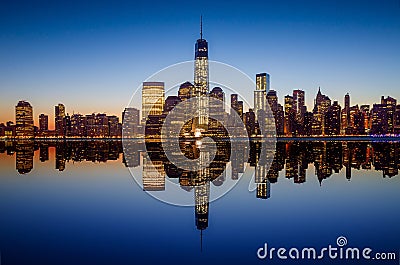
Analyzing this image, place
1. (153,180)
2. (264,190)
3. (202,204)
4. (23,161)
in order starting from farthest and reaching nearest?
1. (23,161)
2. (153,180)
3. (264,190)
4. (202,204)

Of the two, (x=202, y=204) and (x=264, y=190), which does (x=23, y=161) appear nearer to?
(x=264, y=190)

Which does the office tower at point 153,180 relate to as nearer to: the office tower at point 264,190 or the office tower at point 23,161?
the office tower at point 264,190

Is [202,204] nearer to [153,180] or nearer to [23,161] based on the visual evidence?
[153,180]

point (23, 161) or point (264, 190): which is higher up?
point (23, 161)

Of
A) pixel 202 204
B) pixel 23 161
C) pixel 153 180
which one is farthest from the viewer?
pixel 23 161

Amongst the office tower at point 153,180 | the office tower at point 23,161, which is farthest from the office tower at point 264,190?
the office tower at point 23,161

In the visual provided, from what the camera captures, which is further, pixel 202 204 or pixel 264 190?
pixel 264 190

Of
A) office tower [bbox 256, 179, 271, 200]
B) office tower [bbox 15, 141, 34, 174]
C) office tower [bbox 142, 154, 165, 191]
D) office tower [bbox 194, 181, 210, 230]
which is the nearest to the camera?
office tower [bbox 194, 181, 210, 230]

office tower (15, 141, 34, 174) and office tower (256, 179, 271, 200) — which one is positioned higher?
office tower (15, 141, 34, 174)

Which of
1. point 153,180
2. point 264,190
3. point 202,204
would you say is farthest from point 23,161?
point 202,204

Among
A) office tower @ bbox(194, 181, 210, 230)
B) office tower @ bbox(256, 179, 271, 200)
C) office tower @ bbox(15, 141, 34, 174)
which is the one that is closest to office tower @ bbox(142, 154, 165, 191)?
office tower @ bbox(194, 181, 210, 230)

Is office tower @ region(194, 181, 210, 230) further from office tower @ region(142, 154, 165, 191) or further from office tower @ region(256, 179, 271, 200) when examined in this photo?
office tower @ region(256, 179, 271, 200)

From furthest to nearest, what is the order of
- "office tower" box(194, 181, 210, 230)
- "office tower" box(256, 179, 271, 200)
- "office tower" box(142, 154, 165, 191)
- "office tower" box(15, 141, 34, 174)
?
"office tower" box(15, 141, 34, 174)
"office tower" box(142, 154, 165, 191)
"office tower" box(256, 179, 271, 200)
"office tower" box(194, 181, 210, 230)

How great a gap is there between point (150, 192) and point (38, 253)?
841cm
